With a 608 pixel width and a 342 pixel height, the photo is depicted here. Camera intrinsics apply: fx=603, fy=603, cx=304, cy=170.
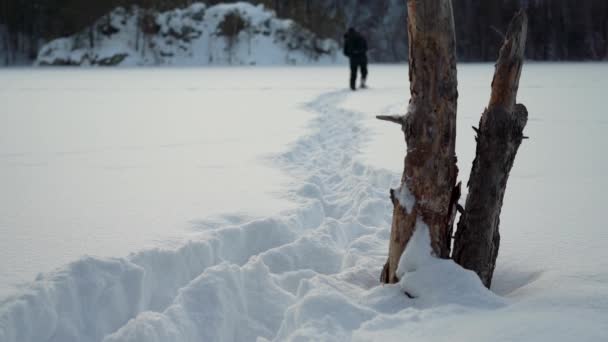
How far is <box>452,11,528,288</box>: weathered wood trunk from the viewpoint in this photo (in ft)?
10.1

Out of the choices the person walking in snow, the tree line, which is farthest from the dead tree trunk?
the tree line

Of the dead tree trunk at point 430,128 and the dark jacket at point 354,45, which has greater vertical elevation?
the dark jacket at point 354,45

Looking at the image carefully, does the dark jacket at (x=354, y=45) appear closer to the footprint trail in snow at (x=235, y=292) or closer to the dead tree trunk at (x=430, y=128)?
the footprint trail in snow at (x=235, y=292)

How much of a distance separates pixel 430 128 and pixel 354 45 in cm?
1358

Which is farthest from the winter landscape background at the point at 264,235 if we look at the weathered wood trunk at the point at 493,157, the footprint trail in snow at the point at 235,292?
the weathered wood trunk at the point at 493,157

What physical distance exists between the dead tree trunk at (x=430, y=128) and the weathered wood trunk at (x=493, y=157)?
0.17 meters

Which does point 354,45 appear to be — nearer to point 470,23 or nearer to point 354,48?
point 354,48

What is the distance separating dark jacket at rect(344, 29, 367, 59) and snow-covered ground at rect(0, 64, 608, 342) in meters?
8.71

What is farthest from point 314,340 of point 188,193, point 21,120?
point 21,120

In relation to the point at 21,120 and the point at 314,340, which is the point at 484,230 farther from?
the point at 21,120

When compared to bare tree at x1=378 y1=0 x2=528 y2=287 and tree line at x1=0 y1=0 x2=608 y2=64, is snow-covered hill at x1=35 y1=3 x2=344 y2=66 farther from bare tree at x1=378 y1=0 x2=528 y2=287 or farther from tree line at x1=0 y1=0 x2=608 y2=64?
bare tree at x1=378 y1=0 x2=528 y2=287

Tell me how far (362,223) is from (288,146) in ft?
9.84

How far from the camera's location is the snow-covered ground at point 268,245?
8.48 ft

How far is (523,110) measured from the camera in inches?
122
